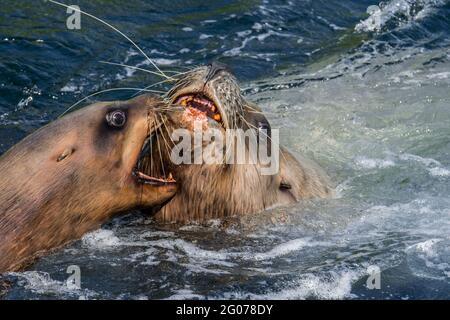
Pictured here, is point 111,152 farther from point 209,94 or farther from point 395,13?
point 395,13

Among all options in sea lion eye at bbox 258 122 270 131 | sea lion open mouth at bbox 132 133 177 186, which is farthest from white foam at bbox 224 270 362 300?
sea lion eye at bbox 258 122 270 131

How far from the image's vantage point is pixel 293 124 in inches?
363

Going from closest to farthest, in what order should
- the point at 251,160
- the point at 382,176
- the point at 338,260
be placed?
1. the point at 338,260
2. the point at 251,160
3. the point at 382,176

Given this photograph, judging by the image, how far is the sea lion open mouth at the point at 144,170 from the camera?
6172mm

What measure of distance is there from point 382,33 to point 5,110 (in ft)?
16.4

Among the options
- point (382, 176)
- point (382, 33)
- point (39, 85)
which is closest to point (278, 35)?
point (382, 33)

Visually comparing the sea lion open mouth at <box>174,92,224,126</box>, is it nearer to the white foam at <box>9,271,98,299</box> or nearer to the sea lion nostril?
the sea lion nostril

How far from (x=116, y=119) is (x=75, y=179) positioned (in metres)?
0.48

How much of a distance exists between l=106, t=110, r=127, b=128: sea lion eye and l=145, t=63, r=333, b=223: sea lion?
316 millimetres

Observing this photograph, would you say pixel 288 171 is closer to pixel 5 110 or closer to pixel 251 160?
pixel 251 160

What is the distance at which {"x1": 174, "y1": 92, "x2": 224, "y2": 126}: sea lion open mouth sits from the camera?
6176 millimetres

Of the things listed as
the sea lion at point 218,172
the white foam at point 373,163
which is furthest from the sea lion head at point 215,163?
the white foam at point 373,163

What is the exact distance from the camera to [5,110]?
370 inches

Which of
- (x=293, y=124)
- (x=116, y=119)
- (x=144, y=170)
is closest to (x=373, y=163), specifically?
(x=293, y=124)
